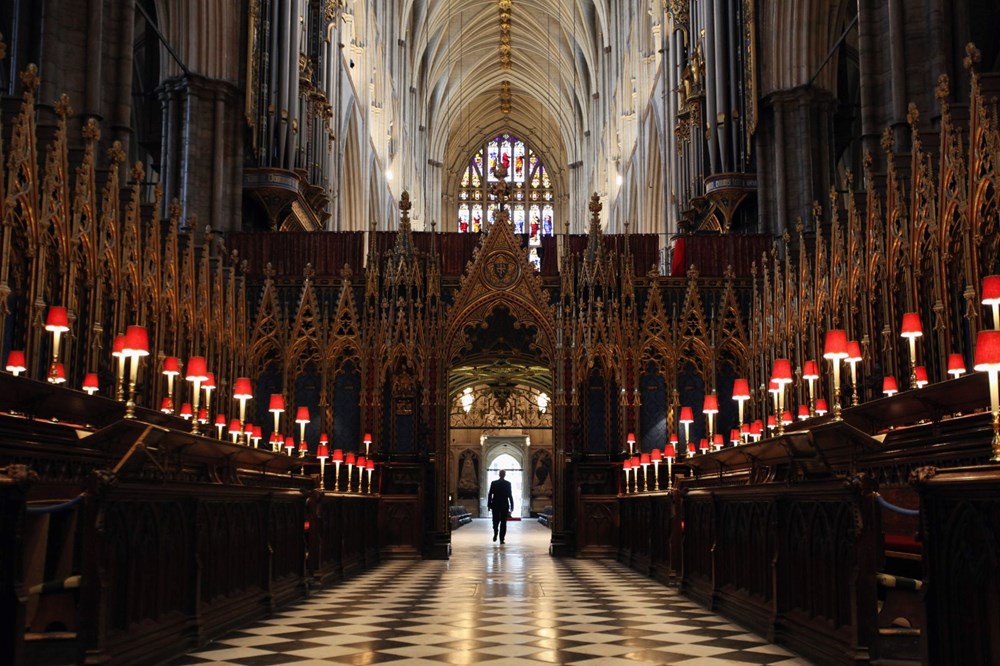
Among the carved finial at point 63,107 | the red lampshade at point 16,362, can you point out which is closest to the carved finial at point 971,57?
the carved finial at point 63,107

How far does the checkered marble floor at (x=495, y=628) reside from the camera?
6609mm

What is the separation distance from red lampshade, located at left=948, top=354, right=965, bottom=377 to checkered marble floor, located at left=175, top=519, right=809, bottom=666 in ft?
11.8

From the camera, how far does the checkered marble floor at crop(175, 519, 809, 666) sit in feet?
21.7

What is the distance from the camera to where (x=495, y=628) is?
8.04m

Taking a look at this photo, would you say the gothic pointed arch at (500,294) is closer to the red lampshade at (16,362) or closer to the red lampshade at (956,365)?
the red lampshade at (956,365)

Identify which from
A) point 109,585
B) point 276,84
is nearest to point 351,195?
point 276,84

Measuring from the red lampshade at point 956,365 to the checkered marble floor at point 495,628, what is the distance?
3588 millimetres

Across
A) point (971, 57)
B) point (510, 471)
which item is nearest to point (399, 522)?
point (971, 57)

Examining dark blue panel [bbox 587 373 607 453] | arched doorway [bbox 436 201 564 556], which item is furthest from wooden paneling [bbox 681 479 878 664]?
arched doorway [bbox 436 201 564 556]

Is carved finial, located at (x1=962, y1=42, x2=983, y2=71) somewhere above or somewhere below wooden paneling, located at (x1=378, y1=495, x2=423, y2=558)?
above

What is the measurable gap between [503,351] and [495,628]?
40.3ft

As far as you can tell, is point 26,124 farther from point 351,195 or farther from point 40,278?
point 351,195

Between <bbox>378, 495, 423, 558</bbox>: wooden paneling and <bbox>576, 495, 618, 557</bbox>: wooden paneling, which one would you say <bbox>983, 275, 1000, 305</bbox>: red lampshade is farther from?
<bbox>378, 495, 423, 558</bbox>: wooden paneling

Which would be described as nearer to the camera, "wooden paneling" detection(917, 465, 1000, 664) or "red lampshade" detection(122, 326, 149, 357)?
"wooden paneling" detection(917, 465, 1000, 664)
